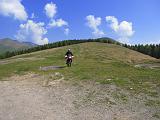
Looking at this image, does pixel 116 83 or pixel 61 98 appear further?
pixel 116 83

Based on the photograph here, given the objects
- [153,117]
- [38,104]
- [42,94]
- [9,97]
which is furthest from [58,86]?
[153,117]

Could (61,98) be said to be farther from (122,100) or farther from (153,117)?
(153,117)

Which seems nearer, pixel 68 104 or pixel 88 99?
pixel 68 104

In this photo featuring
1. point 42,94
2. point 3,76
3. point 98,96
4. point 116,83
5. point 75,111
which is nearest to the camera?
point 75,111

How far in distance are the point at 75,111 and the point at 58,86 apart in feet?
28.6

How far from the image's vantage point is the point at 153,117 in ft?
50.2

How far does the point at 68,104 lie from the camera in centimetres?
1841

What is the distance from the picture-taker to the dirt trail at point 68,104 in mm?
15688

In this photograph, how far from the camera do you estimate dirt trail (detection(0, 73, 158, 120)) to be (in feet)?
51.5

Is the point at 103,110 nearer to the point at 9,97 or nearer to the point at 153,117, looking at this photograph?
the point at 153,117

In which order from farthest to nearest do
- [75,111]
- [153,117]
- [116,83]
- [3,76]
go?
[3,76] < [116,83] < [75,111] < [153,117]

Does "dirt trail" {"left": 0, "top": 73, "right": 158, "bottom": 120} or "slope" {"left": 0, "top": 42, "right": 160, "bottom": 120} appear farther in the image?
"slope" {"left": 0, "top": 42, "right": 160, "bottom": 120}

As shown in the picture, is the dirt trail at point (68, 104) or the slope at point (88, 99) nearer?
the dirt trail at point (68, 104)

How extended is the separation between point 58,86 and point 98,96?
19.1ft
